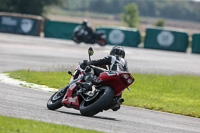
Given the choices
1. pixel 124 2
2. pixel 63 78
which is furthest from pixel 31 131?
pixel 124 2

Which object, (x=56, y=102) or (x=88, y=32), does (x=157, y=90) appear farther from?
(x=88, y=32)

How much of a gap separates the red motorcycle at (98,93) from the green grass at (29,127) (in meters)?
1.32

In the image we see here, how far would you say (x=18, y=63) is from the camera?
19.1m

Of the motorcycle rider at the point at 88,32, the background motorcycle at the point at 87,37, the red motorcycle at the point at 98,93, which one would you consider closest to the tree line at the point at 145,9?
the motorcycle rider at the point at 88,32

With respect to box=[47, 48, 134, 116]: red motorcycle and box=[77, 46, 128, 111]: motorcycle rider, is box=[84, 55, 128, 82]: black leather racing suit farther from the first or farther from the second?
box=[47, 48, 134, 116]: red motorcycle

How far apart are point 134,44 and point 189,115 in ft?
92.6

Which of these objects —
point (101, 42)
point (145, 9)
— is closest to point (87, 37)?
point (101, 42)

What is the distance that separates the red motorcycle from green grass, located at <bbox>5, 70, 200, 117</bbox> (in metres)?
3.31

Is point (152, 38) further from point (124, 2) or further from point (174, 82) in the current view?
point (124, 2)

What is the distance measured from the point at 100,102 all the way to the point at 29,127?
1.91m

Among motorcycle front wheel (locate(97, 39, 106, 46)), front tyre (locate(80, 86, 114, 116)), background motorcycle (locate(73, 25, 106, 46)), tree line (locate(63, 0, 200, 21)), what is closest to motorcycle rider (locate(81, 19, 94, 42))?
background motorcycle (locate(73, 25, 106, 46))

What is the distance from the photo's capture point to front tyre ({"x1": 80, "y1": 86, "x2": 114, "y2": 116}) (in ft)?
27.6

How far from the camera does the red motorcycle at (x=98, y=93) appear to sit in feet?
27.7

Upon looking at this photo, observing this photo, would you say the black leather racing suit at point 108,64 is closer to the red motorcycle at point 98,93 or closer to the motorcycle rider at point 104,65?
the motorcycle rider at point 104,65
